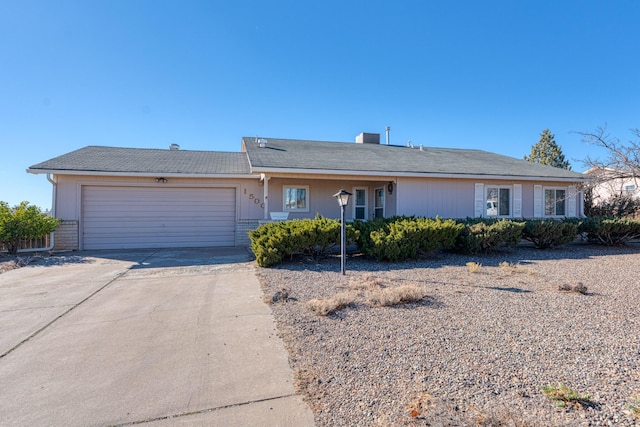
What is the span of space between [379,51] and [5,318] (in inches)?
531

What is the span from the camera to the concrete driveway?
223 cm

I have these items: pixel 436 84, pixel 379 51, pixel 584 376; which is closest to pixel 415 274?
pixel 584 376

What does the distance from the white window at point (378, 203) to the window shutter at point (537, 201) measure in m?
6.07

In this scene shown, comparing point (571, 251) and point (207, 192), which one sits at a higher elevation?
point (207, 192)

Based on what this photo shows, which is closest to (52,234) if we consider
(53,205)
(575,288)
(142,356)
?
(53,205)

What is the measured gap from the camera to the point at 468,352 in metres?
3.01

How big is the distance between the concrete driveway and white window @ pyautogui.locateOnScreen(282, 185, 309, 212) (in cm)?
602

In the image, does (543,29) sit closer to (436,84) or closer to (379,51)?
(436,84)

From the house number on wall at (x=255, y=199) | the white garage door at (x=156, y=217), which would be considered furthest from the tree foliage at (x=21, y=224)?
the house number on wall at (x=255, y=199)

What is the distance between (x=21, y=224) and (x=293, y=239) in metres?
8.21

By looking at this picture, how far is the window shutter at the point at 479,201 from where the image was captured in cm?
1149

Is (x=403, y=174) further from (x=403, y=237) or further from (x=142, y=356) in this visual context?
(x=142, y=356)

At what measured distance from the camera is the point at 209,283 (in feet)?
19.3

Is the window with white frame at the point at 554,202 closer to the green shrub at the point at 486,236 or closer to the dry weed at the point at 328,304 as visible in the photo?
the green shrub at the point at 486,236
